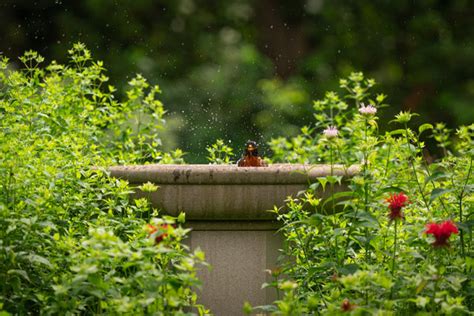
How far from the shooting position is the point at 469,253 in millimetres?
3072

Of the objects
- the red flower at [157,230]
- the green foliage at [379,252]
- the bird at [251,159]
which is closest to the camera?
the red flower at [157,230]

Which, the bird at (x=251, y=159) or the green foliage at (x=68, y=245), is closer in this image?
the green foliage at (x=68, y=245)

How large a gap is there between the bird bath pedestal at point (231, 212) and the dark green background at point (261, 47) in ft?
18.0

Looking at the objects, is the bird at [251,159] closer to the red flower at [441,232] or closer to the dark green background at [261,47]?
the red flower at [441,232]

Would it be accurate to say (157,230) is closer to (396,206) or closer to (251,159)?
(396,206)

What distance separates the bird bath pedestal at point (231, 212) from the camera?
139 inches

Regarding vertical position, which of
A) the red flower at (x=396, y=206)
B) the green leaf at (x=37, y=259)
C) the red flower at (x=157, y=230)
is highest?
the red flower at (x=396, y=206)

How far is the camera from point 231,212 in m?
3.58

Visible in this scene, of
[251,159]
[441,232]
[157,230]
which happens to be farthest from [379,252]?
[251,159]

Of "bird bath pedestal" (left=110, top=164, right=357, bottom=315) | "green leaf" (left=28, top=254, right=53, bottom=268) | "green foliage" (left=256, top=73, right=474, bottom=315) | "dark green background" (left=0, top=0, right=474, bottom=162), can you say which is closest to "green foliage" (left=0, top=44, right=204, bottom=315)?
"green leaf" (left=28, top=254, right=53, bottom=268)

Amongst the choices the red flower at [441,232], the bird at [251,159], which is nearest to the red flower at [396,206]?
the red flower at [441,232]

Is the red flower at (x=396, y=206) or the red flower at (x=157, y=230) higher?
the red flower at (x=396, y=206)

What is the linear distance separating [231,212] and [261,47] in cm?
676

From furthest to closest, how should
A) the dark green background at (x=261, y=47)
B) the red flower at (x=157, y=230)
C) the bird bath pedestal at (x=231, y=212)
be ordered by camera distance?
the dark green background at (x=261, y=47) < the bird bath pedestal at (x=231, y=212) < the red flower at (x=157, y=230)
